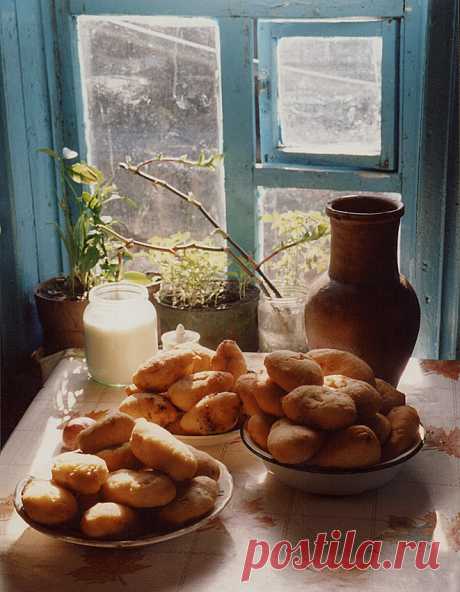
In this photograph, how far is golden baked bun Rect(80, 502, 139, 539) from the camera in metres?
1.17

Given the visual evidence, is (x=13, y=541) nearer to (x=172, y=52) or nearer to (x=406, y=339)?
(x=406, y=339)

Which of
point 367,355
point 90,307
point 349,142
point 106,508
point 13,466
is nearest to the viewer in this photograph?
point 106,508

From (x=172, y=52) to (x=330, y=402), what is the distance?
1.22 meters

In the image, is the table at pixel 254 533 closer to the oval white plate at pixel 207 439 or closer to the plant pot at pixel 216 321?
the oval white plate at pixel 207 439

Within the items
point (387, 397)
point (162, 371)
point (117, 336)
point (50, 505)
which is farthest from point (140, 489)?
point (117, 336)

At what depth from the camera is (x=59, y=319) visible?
7.11 feet

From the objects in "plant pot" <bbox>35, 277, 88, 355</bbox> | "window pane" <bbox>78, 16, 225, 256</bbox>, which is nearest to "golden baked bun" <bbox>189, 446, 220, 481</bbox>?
"plant pot" <bbox>35, 277, 88, 355</bbox>

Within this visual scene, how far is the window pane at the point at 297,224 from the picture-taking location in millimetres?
2227

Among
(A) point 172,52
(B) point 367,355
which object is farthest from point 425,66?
(B) point 367,355

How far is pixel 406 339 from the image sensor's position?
1620 millimetres

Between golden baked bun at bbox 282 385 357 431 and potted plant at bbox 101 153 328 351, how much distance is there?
0.75 meters

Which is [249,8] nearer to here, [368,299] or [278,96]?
[278,96]

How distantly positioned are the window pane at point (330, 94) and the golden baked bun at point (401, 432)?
0.96 metres

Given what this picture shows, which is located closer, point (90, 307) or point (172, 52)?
point (90, 307)
